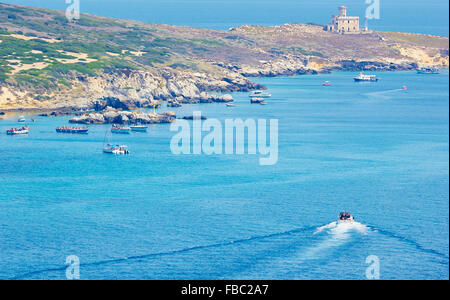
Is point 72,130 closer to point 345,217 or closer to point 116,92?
Answer: point 116,92

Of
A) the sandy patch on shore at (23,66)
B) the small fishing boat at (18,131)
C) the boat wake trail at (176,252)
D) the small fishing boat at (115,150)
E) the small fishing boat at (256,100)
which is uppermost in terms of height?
the sandy patch on shore at (23,66)

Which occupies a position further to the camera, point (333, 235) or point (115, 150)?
point (115, 150)

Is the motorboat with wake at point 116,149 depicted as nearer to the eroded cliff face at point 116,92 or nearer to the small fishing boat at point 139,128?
the small fishing boat at point 139,128

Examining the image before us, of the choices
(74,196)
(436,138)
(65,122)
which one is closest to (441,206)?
(74,196)

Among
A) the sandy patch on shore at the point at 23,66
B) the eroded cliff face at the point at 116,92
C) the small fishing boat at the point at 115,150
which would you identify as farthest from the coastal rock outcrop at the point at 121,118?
the sandy patch on shore at the point at 23,66

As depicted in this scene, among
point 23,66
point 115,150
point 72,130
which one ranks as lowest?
point 115,150

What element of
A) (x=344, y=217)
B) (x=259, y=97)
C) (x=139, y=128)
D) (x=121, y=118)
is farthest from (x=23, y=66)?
(x=344, y=217)

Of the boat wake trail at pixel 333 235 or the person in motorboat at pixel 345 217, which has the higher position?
the person in motorboat at pixel 345 217

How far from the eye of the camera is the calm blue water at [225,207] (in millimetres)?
63688

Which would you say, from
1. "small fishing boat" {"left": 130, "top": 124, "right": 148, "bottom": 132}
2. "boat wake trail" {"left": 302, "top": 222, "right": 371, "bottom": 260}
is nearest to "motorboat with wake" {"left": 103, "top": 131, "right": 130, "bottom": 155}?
Answer: "small fishing boat" {"left": 130, "top": 124, "right": 148, "bottom": 132}

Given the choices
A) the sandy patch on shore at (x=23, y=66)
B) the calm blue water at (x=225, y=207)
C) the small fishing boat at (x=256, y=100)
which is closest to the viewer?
the calm blue water at (x=225, y=207)

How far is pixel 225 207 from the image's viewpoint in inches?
3206

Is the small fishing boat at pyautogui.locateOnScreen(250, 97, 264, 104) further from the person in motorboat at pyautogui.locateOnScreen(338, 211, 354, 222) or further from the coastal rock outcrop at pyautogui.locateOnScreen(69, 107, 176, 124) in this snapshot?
the person in motorboat at pyautogui.locateOnScreen(338, 211, 354, 222)

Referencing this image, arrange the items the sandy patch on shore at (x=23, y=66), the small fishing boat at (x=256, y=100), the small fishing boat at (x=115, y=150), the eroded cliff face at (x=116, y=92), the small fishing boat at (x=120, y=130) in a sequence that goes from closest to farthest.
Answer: the small fishing boat at (x=115, y=150)
the small fishing boat at (x=120, y=130)
the eroded cliff face at (x=116, y=92)
the small fishing boat at (x=256, y=100)
the sandy patch on shore at (x=23, y=66)
